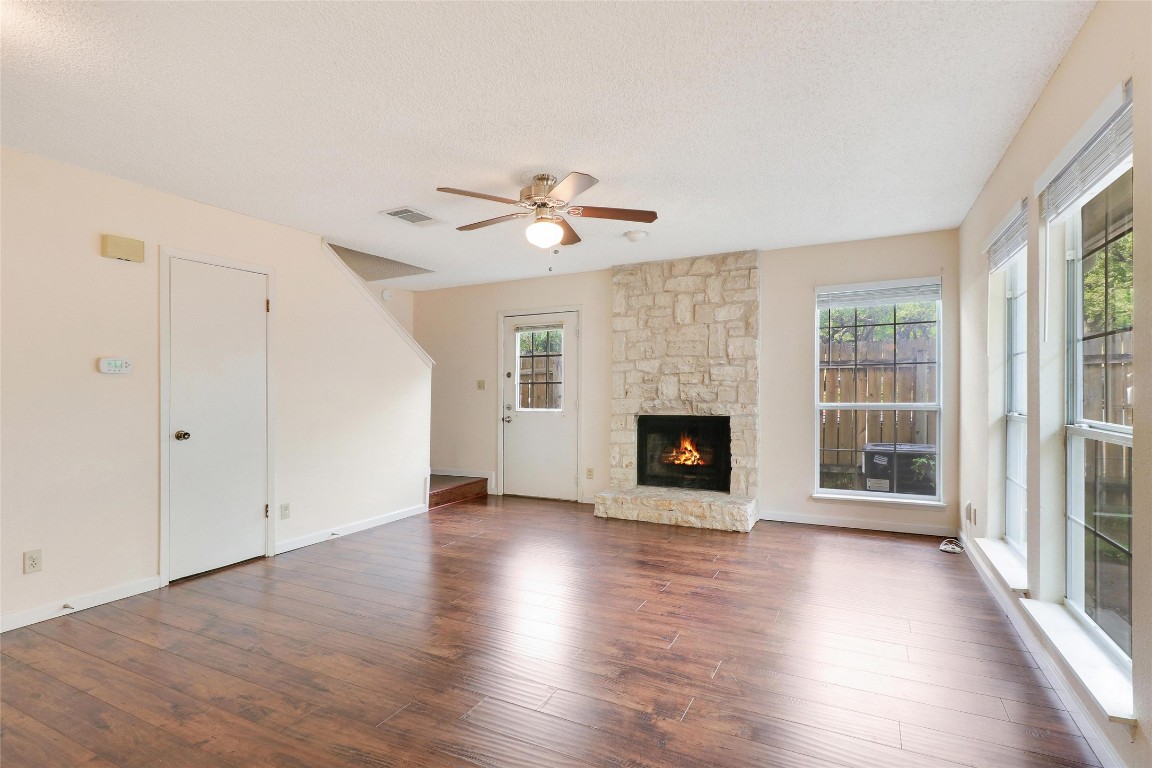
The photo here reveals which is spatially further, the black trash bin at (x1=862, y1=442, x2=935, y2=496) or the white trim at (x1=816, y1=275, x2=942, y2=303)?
the black trash bin at (x1=862, y1=442, x2=935, y2=496)

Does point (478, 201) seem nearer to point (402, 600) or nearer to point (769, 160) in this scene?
point (769, 160)

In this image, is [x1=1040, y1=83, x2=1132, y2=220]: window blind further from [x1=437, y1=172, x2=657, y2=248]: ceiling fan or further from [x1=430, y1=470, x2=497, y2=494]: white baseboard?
[x1=430, y1=470, x2=497, y2=494]: white baseboard

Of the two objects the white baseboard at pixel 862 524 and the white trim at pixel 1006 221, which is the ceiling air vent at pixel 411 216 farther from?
the white baseboard at pixel 862 524

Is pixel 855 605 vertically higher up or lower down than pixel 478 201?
lower down

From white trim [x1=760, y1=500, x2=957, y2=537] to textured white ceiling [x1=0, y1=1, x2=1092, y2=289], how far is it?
2.63 m

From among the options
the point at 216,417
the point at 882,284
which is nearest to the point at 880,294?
the point at 882,284

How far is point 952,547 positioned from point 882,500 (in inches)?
26.7

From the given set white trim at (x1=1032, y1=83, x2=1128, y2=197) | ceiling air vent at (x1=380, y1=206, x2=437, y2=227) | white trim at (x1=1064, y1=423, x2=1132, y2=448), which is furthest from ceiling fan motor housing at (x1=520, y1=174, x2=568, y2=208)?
white trim at (x1=1064, y1=423, x2=1132, y2=448)

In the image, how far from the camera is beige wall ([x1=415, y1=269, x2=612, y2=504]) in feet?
19.7

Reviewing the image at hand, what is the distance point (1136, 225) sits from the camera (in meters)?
1.66

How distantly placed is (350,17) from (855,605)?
147 inches

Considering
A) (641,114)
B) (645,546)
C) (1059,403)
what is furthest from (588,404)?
(1059,403)

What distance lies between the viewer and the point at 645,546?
4.41 meters

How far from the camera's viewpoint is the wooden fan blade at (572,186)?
2.83 meters
